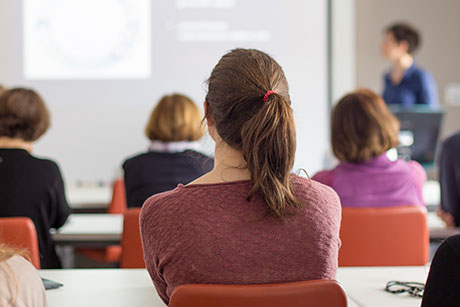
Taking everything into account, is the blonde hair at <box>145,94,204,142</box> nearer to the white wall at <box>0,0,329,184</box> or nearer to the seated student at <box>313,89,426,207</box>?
the seated student at <box>313,89,426,207</box>

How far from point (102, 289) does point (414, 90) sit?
176 inches

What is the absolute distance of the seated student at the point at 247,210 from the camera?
52.3 inches

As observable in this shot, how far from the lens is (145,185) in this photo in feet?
9.59

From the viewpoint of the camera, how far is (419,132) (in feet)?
13.1

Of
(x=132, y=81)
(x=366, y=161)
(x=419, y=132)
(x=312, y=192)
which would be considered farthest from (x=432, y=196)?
(x=312, y=192)

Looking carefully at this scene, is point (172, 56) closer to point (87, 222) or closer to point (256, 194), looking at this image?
point (87, 222)

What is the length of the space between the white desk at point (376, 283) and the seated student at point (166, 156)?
1.06 m

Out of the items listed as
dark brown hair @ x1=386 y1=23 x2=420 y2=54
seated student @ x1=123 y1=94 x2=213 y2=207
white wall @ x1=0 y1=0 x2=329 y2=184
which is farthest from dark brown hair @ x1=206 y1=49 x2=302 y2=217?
dark brown hair @ x1=386 y1=23 x2=420 y2=54

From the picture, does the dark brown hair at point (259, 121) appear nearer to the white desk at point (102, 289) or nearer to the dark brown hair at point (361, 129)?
the white desk at point (102, 289)

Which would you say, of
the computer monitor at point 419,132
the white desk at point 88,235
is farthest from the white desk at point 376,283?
the computer monitor at point 419,132

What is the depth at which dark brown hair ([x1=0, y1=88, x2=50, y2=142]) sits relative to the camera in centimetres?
278

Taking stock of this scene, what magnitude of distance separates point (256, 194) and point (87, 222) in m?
1.82

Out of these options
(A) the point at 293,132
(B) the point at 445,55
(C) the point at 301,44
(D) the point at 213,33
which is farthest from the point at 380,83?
(A) the point at 293,132

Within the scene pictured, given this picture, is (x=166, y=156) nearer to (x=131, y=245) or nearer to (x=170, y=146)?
(x=170, y=146)
